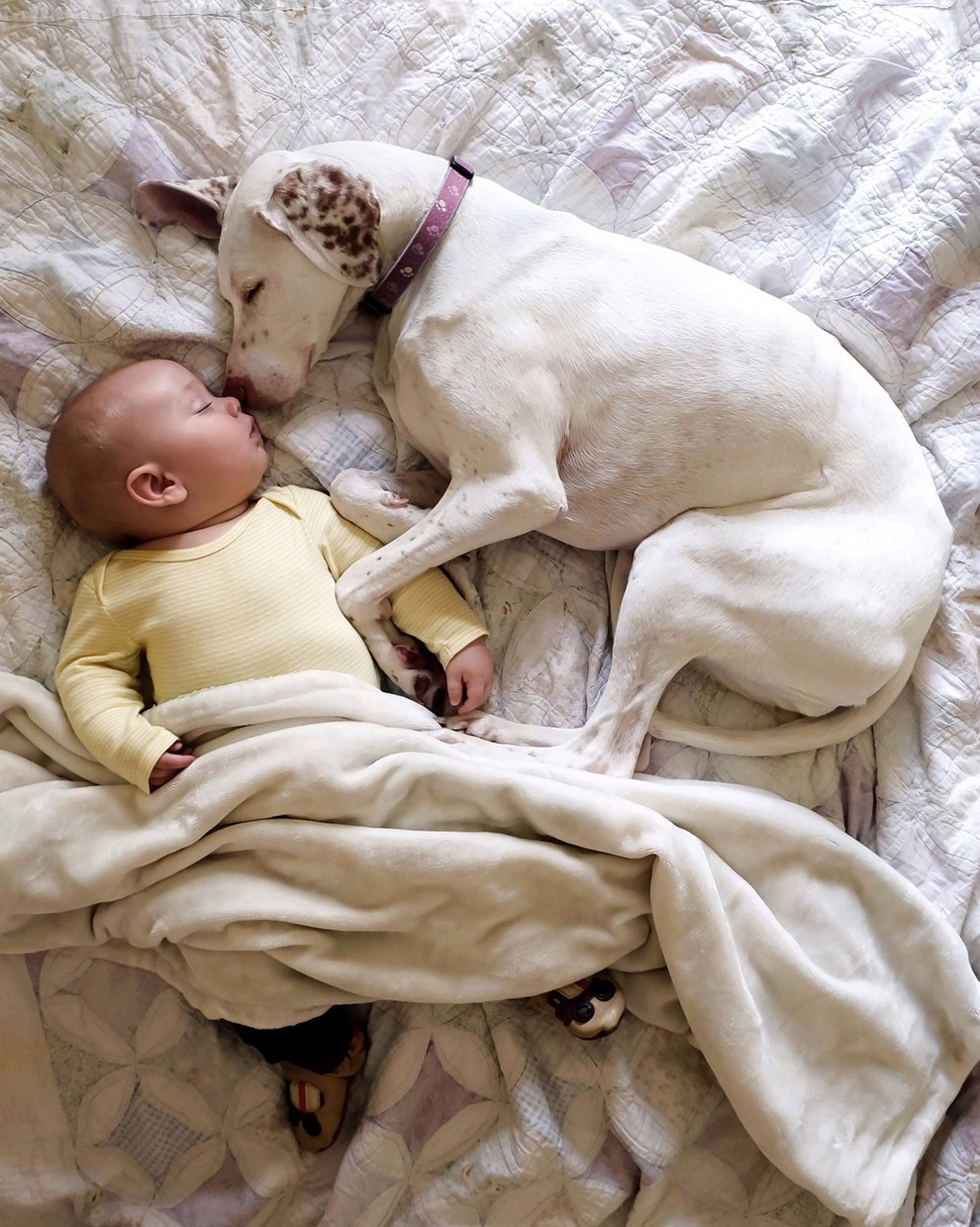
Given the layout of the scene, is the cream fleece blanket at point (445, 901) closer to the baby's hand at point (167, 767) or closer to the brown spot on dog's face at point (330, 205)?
the baby's hand at point (167, 767)

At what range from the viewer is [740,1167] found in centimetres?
159

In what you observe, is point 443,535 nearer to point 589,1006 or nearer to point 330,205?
point 330,205

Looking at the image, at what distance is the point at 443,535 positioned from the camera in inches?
65.0

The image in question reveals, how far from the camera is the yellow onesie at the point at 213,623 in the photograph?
162cm

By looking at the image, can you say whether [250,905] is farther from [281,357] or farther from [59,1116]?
[281,357]

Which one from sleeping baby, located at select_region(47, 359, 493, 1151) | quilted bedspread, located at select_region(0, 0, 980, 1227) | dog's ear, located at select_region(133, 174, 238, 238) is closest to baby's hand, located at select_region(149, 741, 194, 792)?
sleeping baby, located at select_region(47, 359, 493, 1151)

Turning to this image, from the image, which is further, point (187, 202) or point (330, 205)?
point (187, 202)

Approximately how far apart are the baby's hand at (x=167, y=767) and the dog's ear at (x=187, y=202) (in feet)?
2.77

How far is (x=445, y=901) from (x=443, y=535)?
1.81ft

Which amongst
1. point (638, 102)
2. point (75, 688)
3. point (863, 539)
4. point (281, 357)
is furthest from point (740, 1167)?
point (638, 102)

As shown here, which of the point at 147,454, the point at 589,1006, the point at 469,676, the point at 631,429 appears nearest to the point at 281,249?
the point at 147,454

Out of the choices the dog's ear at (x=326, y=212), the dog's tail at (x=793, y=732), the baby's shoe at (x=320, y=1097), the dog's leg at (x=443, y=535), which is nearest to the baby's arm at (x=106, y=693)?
the dog's leg at (x=443, y=535)

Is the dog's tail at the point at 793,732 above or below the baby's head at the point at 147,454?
below

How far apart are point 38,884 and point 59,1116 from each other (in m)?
0.38
